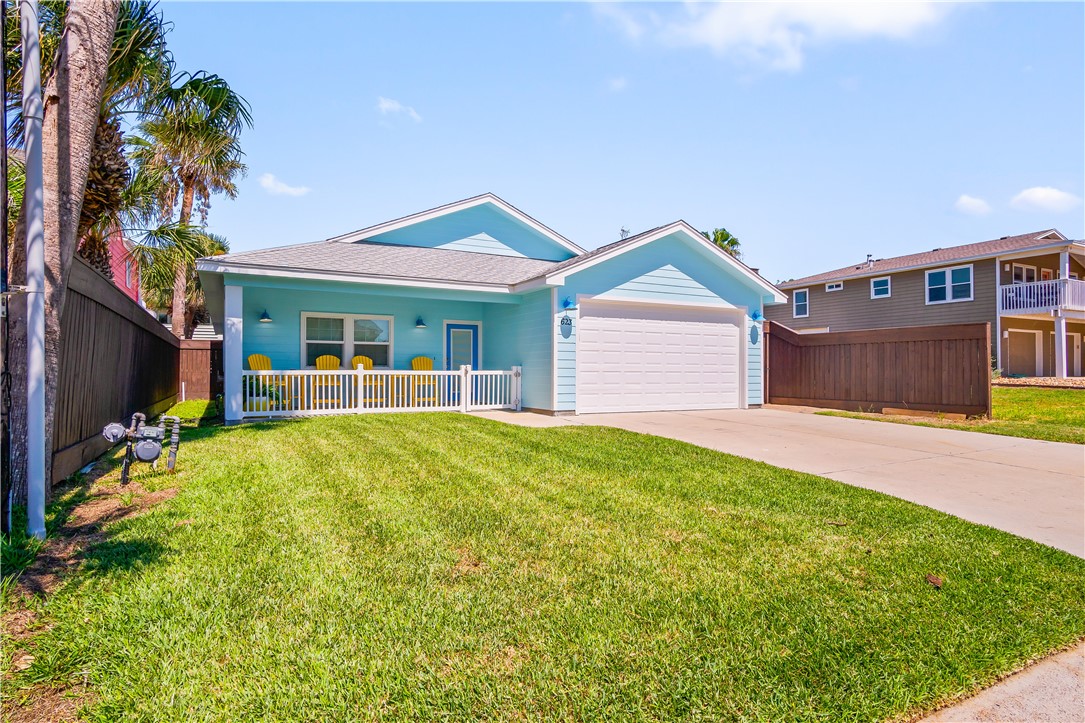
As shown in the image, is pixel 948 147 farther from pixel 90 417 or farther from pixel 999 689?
pixel 90 417

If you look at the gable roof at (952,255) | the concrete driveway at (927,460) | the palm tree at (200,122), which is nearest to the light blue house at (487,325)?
the concrete driveway at (927,460)

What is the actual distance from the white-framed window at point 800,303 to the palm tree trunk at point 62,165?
27.1m

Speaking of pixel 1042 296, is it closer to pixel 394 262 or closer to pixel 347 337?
pixel 394 262

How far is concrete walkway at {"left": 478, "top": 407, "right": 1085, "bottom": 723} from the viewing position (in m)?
2.26

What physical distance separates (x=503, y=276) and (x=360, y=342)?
3780 millimetres

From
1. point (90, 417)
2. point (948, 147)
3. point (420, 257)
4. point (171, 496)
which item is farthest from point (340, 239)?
point (948, 147)

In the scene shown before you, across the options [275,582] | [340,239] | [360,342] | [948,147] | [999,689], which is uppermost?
[948,147]

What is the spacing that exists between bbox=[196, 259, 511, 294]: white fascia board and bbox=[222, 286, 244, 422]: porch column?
0.53 meters

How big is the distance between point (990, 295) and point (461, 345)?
758 inches

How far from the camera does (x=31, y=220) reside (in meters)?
3.46

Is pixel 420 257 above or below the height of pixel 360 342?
above

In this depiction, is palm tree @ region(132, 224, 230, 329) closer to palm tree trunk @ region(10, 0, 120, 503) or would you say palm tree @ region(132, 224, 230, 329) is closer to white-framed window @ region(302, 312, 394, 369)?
white-framed window @ region(302, 312, 394, 369)

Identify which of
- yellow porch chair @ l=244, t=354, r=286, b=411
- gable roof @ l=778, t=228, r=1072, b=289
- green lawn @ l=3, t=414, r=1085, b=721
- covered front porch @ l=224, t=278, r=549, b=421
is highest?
gable roof @ l=778, t=228, r=1072, b=289

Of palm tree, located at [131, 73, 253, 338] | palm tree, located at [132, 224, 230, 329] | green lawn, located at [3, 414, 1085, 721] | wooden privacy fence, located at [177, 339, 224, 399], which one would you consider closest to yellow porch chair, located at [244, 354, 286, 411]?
palm tree, located at [132, 224, 230, 329]
